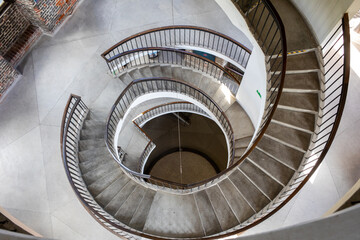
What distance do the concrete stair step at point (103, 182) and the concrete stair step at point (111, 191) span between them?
3.0 inches

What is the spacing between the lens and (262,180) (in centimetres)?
565

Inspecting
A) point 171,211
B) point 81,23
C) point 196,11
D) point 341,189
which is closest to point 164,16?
point 196,11

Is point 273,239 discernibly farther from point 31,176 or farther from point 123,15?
point 123,15

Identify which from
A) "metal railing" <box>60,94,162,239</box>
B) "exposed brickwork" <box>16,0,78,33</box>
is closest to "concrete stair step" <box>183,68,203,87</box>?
"metal railing" <box>60,94,162,239</box>

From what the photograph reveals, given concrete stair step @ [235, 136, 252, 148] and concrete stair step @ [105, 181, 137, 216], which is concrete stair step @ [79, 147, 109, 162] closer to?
concrete stair step @ [105, 181, 137, 216]

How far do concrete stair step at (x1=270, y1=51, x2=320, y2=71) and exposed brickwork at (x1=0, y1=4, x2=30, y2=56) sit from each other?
7618 millimetres

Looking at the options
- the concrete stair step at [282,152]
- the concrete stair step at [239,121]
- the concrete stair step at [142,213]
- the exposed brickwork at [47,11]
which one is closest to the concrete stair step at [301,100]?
the concrete stair step at [282,152]

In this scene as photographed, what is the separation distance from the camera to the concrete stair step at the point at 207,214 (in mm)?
5820

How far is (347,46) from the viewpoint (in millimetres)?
4082

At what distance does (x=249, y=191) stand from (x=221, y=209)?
76 centimetres

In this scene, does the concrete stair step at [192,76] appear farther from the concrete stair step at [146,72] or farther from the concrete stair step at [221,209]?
the concrete stair step at [221,209]

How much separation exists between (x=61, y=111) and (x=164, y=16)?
496 centimetres

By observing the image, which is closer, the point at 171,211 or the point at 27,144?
the point at 171,211

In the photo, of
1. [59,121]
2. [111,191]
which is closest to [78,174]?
[111,191]
